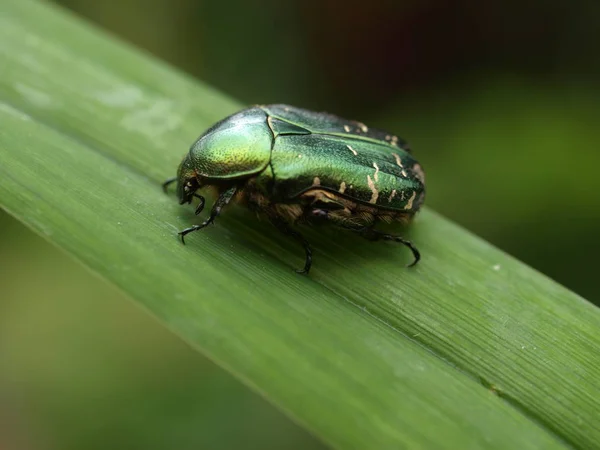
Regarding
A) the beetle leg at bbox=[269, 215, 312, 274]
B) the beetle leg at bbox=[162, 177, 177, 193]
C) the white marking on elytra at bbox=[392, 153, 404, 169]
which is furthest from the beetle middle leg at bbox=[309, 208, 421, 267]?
the beetle leg at bbox=[162, 177, 177, 193]

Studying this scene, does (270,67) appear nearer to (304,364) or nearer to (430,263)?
(430,263)

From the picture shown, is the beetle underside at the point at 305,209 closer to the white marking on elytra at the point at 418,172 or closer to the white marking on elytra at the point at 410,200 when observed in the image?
the white marking on elytra at the point at 410,200

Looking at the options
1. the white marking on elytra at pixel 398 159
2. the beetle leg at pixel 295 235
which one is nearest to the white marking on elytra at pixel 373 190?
the white marking on elytra at pixel 398 159

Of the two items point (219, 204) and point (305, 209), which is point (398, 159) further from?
point (219, 204)

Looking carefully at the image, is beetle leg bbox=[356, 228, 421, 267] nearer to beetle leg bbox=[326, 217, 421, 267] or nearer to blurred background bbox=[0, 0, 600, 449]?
beetle leg bbox=[326, 217, 421, 267]

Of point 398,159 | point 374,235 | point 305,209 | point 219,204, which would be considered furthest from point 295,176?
point 398,159

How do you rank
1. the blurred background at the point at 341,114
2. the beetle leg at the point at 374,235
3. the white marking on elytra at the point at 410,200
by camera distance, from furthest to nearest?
the blurred background at the point at 341,114, the white marking on elytra at the point at 410,200, the beetle leg at the point at 374,235

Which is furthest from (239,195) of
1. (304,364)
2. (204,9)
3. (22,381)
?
(204,9)
